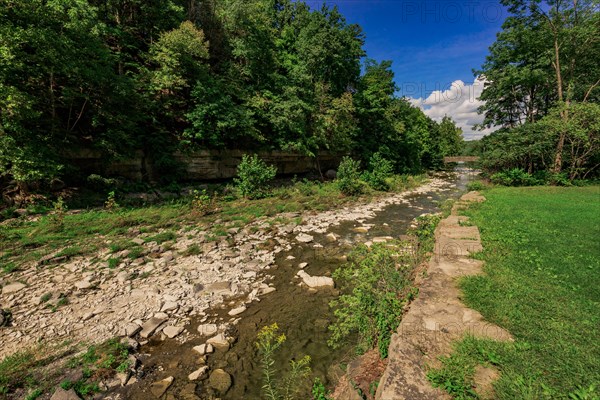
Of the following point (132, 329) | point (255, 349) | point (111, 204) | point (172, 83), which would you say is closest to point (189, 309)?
point (132, 329)

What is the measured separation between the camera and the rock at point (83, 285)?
5.25 m

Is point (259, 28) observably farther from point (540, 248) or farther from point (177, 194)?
point (540, 248)

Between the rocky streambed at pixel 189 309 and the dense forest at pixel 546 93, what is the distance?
18.9 m

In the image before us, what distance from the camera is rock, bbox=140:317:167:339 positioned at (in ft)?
13.5

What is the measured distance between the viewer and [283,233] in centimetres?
931

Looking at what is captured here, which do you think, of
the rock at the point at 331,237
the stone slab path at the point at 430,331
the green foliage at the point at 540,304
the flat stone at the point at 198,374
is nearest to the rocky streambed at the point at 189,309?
the flat stone at the point at 198,374

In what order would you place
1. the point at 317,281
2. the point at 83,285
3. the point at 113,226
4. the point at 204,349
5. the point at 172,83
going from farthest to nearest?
the point at 172,83
the point at 113,226
the point at 317,281
the point at 83,285
the point at 204,349

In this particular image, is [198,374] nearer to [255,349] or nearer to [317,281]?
[255,349]

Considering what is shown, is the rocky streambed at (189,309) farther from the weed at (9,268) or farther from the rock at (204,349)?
the weed at (9,268)

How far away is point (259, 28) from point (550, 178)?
947 inches

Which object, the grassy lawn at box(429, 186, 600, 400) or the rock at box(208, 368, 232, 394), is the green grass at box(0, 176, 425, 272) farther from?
the grassy lawn at box(429, 186, 600, 400)

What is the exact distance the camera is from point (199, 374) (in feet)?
11.3

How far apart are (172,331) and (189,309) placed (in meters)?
0.60

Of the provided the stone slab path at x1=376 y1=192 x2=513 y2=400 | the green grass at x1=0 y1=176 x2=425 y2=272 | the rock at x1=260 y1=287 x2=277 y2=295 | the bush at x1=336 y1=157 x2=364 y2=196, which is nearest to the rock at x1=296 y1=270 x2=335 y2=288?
the rock at x1=260 y1=287 x2=277 y2=295
